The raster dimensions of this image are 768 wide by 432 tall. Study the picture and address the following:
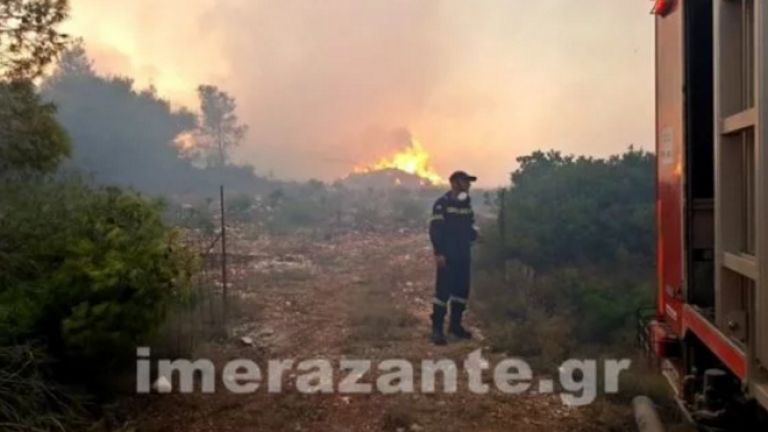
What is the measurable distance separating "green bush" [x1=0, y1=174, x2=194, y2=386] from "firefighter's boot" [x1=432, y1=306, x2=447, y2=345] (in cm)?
290

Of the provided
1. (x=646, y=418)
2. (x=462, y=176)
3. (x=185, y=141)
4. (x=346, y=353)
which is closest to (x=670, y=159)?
(x=646, y=418)

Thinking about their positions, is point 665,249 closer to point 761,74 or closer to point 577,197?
point 761,74

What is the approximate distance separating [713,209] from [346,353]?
15.3 feet

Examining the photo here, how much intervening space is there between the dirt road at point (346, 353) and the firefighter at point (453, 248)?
1.07ft

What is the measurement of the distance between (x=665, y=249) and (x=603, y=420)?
1.80 m

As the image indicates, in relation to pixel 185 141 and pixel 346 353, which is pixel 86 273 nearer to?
pixel 346 353

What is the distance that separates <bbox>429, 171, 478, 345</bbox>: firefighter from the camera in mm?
7602

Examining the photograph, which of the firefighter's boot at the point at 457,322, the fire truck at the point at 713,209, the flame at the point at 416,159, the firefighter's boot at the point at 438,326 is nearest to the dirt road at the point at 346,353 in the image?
the firefighter's boot at the point at 438,326

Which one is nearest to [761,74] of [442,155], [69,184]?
[69,184]

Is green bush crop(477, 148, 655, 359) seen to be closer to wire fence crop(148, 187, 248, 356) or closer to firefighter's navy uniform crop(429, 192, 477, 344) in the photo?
firefighter's navy uniform crop(429, 192, 477, 344)

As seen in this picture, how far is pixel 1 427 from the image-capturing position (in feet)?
14.4

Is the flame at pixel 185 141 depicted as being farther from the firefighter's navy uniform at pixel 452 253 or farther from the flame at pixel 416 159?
the firefighter's navy uniform at pixel 452 253

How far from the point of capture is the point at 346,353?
728 cm

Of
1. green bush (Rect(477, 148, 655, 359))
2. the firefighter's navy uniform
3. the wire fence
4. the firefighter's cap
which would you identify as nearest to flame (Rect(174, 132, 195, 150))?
the wire fence
